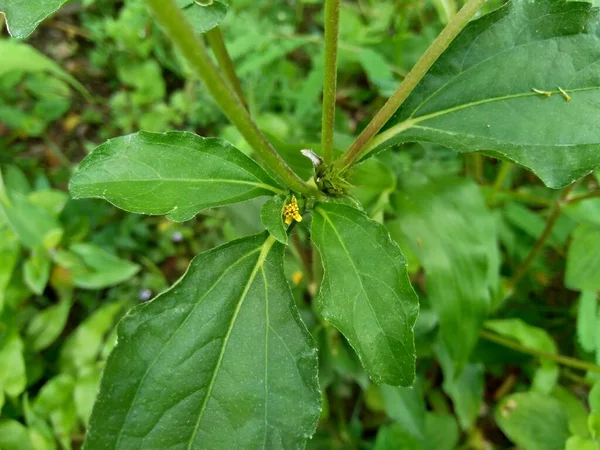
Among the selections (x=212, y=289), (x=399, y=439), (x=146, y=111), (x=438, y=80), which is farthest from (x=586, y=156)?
(x=146, y=111)

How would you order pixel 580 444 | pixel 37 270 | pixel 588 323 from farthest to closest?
pixel 37 270, pixel 588 323, pixel 580 444

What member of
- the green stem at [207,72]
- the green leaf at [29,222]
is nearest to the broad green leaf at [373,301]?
the green stem at [207,72]

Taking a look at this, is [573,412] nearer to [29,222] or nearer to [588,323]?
[588,323]

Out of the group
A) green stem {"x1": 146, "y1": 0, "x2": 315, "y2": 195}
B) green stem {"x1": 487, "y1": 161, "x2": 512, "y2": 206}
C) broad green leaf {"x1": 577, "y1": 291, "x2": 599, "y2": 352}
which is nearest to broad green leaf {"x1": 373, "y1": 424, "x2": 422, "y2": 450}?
broad green leaf {"x1": 577, "y1": 291, "x2": 599, "y2": 352}

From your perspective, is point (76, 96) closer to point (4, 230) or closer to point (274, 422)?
point (4, 230)

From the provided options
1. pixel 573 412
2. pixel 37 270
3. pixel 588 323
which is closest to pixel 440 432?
pixel 573 412

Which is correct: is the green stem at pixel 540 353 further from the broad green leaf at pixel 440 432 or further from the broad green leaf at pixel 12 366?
the broad green leaf at pixel 12 366
